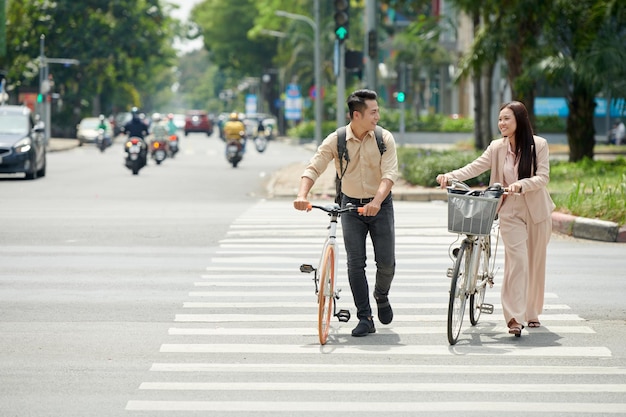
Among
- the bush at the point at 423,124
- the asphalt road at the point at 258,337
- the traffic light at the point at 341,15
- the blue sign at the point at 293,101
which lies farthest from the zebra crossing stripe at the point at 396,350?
the blue sign at the point at 293,101

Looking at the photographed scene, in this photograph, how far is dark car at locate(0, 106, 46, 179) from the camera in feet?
100

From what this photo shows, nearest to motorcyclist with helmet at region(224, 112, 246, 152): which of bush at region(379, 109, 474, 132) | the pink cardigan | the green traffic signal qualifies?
the green traffic signal

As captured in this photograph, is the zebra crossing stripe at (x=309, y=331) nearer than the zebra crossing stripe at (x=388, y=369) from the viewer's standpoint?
No

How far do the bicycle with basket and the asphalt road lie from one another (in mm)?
303

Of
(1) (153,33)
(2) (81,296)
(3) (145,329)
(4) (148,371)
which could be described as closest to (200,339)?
(3) (145,329)

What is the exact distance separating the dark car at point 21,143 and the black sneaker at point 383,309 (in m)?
22.1

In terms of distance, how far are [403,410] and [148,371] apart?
1774 mm

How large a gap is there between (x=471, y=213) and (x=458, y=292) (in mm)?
597

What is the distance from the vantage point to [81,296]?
11.3 metres

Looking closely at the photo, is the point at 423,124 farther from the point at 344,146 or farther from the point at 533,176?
the point at 344,146

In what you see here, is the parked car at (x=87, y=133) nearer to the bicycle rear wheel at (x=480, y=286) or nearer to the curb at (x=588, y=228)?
the curb at (x=588, y=228)

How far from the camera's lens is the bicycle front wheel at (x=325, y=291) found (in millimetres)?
8773

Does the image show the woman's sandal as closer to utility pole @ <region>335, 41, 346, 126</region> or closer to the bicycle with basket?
the bicycle with basket

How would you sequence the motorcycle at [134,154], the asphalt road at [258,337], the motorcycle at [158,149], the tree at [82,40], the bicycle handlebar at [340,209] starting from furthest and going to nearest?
the tree at [82,40] < the motorcycle at [158,149] < the motorcycle at [134,154] < the bicycle handlebar at [340,209] < the asphalt road at [258,337]
